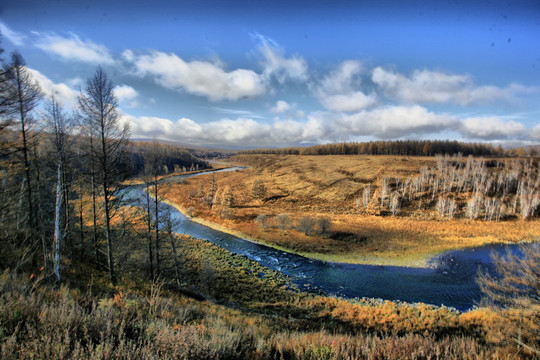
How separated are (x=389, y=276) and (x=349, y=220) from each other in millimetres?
22705

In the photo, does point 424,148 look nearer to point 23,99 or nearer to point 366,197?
point 366,197

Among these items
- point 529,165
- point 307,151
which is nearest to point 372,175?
point 529,165

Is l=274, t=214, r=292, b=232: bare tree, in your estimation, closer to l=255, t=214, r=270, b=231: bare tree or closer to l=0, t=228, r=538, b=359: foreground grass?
l=255, t=214, r=270, b=231: bare tree

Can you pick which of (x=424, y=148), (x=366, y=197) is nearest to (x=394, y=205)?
(x=366, y=197)

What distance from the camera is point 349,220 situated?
4753 centimetres

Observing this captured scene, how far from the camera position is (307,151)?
163 metres

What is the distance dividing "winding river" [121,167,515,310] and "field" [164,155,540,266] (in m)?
1.96

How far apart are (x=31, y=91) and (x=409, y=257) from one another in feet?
131

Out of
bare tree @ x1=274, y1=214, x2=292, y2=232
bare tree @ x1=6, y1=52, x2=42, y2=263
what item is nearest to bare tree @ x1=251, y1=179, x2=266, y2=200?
bare tree @ x1=274, y1=214, x2=292, y2=232

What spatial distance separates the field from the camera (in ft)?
110

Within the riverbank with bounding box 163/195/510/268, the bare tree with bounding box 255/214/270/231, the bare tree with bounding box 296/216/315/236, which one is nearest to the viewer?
the riverbank with bounding box 163/195/510/268

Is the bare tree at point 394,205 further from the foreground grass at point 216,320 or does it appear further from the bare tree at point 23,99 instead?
the bare tree at point 23,99

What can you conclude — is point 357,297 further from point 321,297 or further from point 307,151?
point 307,151

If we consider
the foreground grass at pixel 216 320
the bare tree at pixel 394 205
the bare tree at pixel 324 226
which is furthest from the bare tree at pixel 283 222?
the bare tree at pixel 394 205
